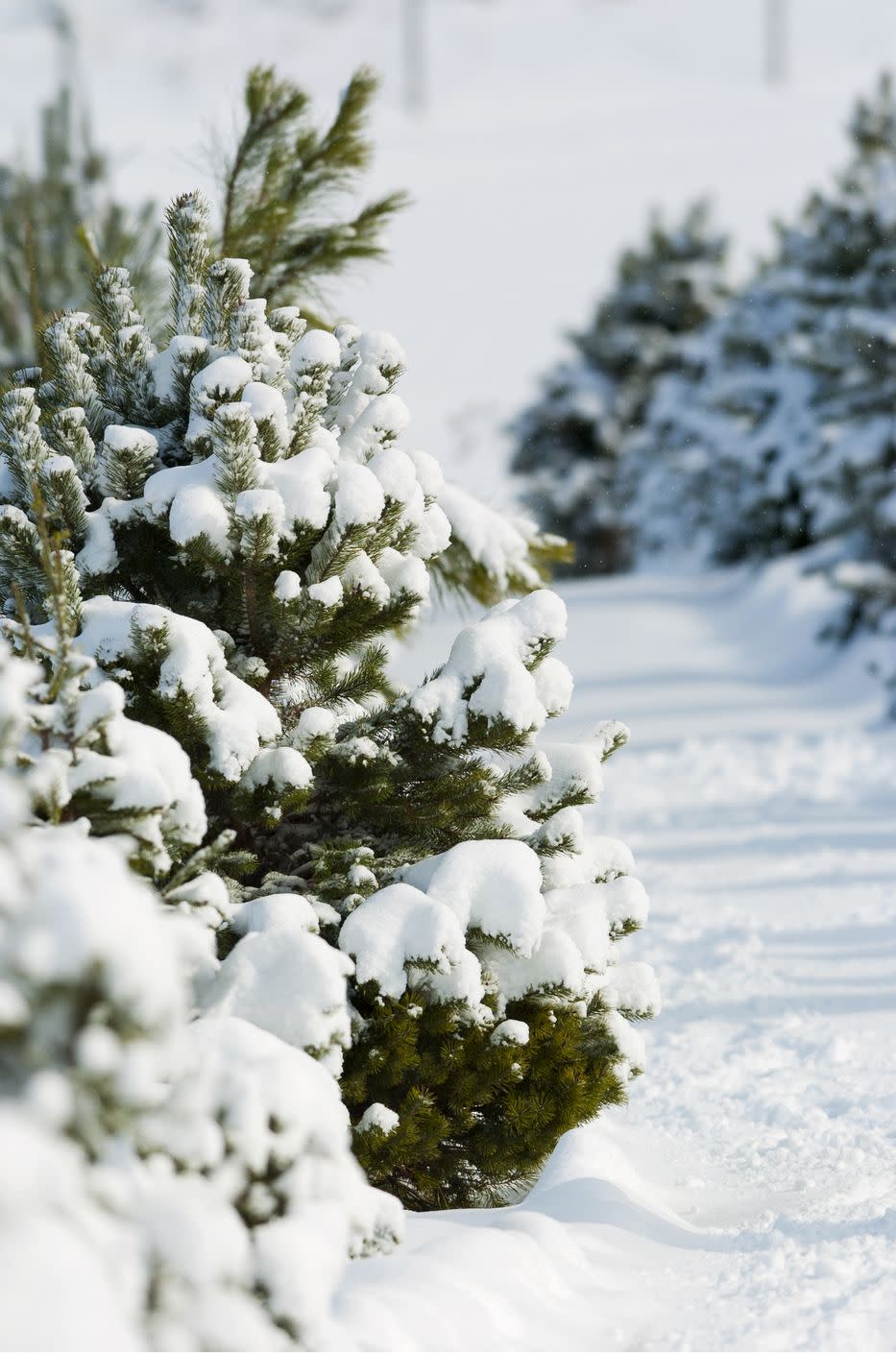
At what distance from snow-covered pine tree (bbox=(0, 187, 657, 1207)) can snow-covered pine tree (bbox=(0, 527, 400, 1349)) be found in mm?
604

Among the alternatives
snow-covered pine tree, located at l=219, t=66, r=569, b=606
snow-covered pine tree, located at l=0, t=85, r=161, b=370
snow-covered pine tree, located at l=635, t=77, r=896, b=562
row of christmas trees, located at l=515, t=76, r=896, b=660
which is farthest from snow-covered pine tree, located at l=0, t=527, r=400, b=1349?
snow-covered pine tree, located at l=635, t=77, r=896, b=562

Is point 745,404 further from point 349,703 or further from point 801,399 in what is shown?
point 349,703

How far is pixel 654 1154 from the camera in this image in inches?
150

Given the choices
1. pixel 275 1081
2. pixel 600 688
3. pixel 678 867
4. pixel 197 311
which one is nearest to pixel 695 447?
pixel 600 688

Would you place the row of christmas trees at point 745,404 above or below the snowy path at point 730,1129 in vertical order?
above

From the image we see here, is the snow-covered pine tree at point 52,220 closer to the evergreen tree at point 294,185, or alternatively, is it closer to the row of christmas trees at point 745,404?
the evergreen tree at point 294,185

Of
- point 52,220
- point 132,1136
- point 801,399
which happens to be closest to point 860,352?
point 801,399

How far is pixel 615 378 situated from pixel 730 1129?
25.3 m

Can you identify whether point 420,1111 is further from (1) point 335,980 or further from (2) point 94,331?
(2) point 94,331

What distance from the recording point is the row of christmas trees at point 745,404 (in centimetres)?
1530

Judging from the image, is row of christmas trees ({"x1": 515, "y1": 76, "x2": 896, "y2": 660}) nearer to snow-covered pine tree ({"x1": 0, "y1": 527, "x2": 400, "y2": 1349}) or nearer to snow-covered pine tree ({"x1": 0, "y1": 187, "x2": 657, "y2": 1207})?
snow-covered pine tree ({"x1": 0, "y1": 187, "x2": 657, "y2": 1207})

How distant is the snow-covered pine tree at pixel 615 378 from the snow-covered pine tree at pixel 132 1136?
84.2 feet

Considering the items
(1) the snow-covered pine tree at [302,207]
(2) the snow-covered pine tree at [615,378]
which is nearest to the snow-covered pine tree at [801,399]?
(2) the snow-covered pine tree at [615,378]

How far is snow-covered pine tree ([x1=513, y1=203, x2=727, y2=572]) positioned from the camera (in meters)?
27.7
